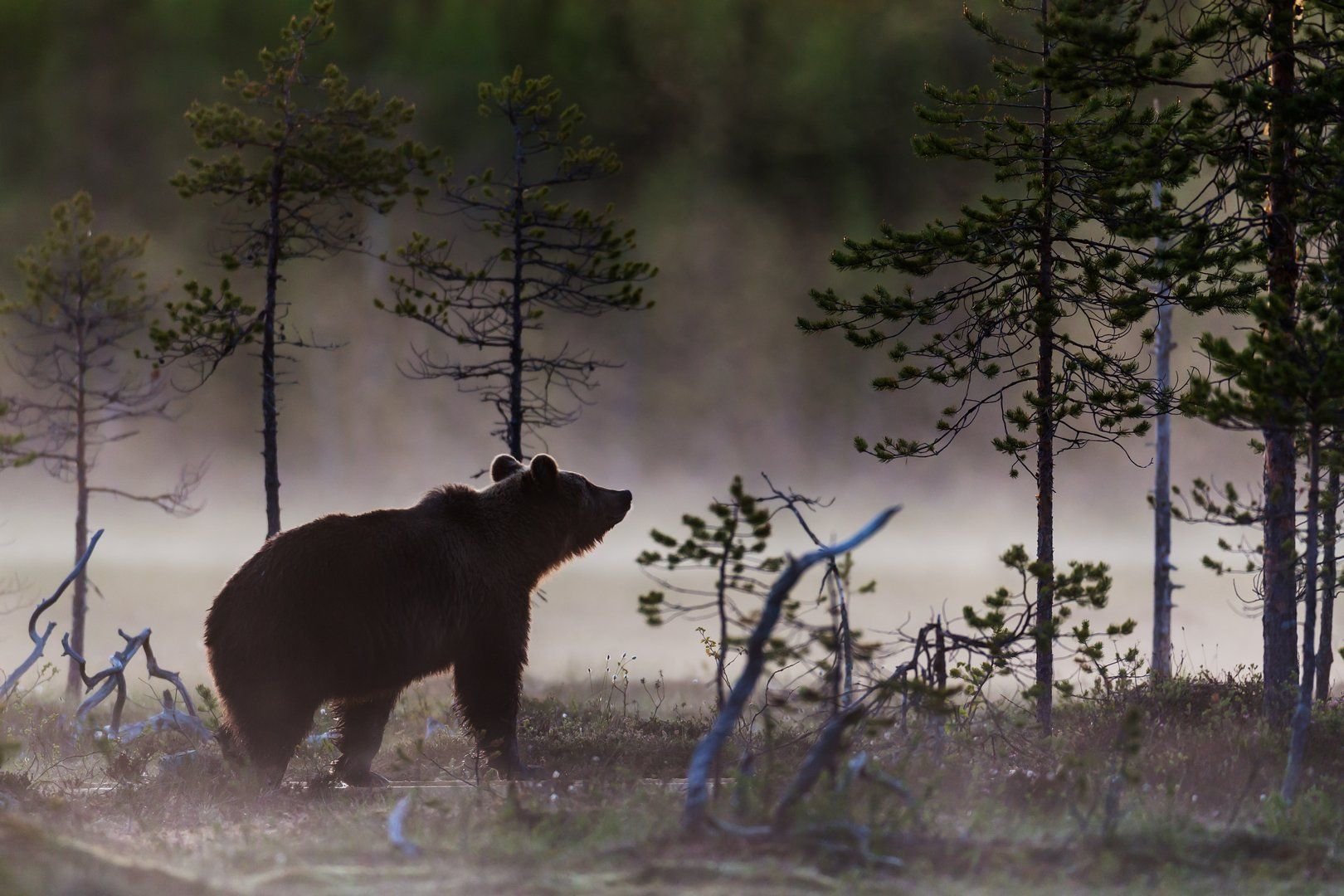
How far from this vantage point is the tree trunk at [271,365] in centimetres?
1866

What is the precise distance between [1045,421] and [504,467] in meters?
6.36

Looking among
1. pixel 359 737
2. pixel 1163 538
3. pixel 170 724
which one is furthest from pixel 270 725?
pixel 1163 538

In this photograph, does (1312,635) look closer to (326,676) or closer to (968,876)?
(968,876)

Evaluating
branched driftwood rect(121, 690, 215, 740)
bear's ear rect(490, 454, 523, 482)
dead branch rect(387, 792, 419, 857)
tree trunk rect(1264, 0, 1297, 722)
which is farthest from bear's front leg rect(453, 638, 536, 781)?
tree trunk rect(1264, 0, 1297, 722)

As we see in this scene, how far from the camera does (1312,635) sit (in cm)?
1471

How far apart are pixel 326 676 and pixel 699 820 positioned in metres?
4.51

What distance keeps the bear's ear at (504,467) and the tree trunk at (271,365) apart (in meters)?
6.17

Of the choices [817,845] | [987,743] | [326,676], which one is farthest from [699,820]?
[987,743]

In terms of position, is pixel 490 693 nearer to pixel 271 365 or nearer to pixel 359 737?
pixel 359 737

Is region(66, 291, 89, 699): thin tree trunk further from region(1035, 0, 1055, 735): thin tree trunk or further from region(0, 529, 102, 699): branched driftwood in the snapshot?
region(1035, 0, 1055, 735): thin tree trunk

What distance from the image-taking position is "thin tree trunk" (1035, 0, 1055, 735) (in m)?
13.8

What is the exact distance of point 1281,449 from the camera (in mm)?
12984

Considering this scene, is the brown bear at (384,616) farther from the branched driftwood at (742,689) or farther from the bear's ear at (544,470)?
the branched driftwood at (742,689)

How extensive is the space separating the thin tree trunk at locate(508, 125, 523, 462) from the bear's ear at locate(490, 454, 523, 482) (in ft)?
15.2
